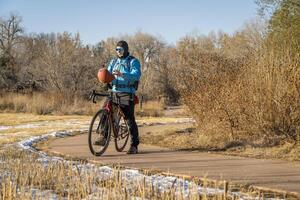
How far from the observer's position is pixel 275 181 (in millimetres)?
6137

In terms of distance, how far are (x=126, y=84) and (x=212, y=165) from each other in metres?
2.42

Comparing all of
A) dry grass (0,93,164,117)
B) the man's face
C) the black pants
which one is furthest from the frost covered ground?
dry grass (0,93,164,117)

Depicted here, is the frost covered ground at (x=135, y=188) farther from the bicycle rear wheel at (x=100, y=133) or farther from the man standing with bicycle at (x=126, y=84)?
the man standing with bicycle at (x=126, y=84)

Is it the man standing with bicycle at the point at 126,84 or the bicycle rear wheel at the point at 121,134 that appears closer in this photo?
the man standing with bicycle at the point at 126,84

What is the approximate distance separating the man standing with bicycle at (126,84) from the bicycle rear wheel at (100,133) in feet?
1.24

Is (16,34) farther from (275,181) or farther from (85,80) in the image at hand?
(275,181)

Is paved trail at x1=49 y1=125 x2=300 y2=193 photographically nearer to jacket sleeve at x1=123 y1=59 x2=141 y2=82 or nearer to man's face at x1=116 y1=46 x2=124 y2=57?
jacket sleeve at x1=123 y1=59 x2=141 y2=82

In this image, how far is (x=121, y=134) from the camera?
931 centimetres

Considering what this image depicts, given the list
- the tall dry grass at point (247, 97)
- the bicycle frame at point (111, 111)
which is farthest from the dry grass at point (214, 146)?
the bicycle frame at point (111, 111)

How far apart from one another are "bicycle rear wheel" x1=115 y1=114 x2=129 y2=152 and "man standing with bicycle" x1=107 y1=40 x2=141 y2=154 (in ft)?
0.47

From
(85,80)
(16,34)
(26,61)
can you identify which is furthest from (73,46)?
(16,34)

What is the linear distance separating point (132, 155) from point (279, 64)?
3243mm

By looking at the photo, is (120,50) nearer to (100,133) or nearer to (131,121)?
(131,121)

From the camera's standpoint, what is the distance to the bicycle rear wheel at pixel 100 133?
8.84m
